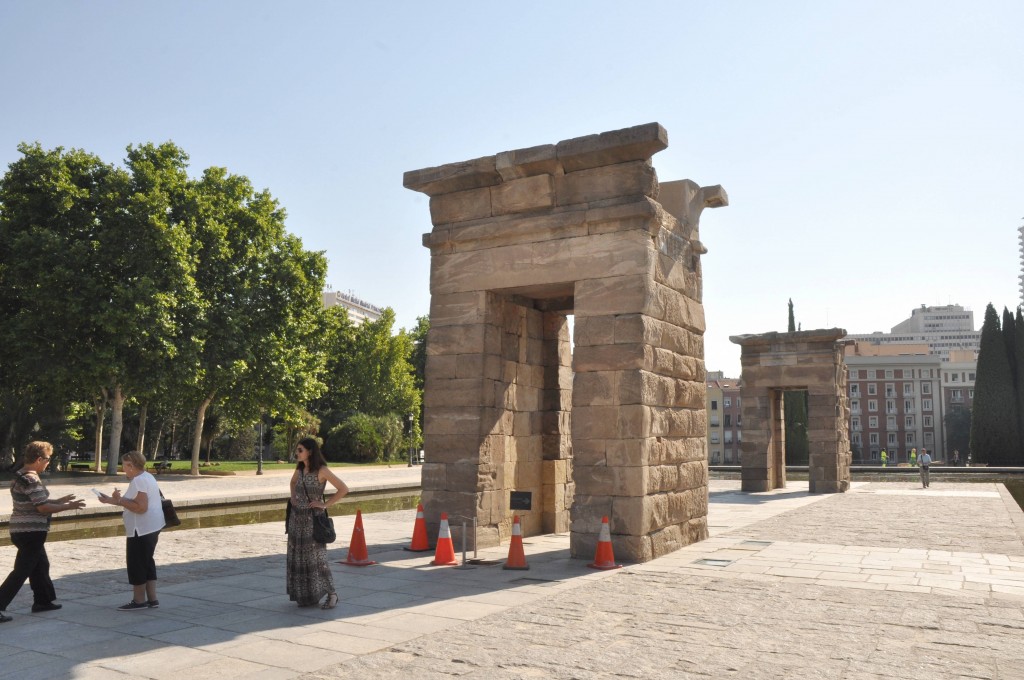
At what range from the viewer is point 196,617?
679cm

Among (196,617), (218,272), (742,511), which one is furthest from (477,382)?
(218,272)

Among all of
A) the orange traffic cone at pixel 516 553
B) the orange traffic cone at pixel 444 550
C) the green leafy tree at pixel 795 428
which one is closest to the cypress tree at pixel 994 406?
the green leafy tree at pixel 795 428

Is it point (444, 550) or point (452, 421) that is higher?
point (452, 421)

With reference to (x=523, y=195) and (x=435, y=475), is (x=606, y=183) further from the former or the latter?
(x=435, y=475)

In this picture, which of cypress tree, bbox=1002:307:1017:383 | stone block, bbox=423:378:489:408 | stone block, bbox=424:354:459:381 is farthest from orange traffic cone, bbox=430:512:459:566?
cypress tree, bbox=1002:307:1017:383

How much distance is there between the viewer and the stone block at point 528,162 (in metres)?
10.4

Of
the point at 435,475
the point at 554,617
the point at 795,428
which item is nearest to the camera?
the point at 554,617

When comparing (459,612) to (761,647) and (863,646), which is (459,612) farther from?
(863,646)

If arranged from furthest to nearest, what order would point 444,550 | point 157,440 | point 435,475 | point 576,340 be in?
point 157,440 → point 435,475 → point 576,340 → point 444,550

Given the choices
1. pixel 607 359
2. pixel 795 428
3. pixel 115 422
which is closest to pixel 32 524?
pixel 607 359

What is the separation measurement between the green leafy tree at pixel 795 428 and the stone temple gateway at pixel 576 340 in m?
33.4

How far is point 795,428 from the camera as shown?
1875 inches

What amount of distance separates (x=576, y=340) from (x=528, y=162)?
2.47 m

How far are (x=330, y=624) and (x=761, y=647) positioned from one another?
3.41 m
